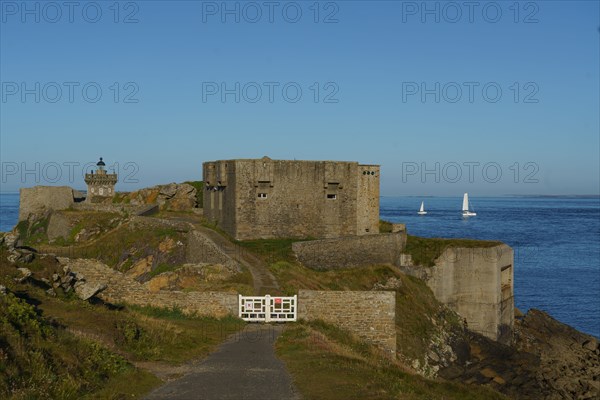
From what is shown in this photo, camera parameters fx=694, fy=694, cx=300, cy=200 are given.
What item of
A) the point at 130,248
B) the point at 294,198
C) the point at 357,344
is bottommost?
the point at 357,344

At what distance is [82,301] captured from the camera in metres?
22.0

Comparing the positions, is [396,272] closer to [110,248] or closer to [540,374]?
[540,374]

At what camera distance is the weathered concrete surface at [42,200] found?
56781 mm

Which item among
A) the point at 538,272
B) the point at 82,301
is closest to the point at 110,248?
the point at 82,301

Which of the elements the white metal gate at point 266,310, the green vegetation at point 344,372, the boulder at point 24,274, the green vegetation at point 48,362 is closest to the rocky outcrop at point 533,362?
the green vegetation at point 344,372

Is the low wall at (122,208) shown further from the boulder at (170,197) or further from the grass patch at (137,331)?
the grass patch at (137,331)

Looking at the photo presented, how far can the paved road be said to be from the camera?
14.3m

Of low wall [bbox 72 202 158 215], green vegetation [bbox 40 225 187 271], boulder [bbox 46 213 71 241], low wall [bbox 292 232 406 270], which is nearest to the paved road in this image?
low wall [bbox 292 232 406 270]

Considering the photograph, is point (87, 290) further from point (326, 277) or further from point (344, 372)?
point (326, 277)

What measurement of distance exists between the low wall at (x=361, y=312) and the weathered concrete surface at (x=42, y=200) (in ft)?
124

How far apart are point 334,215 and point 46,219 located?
23381mm

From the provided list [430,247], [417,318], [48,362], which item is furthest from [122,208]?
[48,362]

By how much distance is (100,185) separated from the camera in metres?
63.1

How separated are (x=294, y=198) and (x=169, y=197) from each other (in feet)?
56.9
